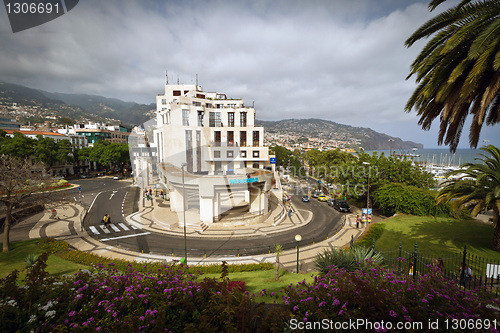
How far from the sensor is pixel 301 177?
8638 centimetres

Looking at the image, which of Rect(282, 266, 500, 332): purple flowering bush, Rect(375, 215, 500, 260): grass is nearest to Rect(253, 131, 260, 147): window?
Rect(375, 215, 500, 260): grass

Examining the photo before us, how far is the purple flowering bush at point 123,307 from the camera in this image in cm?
541

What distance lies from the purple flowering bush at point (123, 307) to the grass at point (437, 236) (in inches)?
685

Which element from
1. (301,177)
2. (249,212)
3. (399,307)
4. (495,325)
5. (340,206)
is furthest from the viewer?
(301,177)

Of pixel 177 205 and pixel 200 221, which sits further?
pixel 177 205

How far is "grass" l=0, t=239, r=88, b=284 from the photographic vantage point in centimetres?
1418

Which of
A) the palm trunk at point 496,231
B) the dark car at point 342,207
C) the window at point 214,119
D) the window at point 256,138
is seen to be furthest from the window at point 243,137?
the palm trunk at point 496,231

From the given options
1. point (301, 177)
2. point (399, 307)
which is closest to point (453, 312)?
point (399, 307)

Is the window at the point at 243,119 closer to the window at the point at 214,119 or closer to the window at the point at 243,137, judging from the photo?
the window at the point at 243,137

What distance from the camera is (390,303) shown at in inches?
225

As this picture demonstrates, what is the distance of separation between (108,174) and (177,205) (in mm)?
59778

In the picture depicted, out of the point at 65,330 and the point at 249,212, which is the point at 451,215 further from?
the point at 65,330

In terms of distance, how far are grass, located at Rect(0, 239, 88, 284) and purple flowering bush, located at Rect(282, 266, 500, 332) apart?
633 inches

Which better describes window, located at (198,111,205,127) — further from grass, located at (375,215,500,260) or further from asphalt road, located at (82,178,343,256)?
grass, located at (375,215,500,260)
